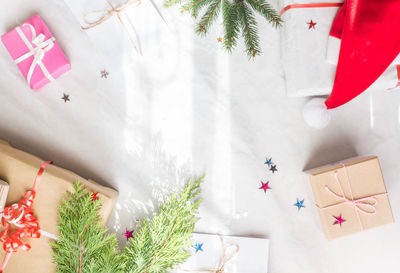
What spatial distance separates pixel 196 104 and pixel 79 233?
58 centimetres

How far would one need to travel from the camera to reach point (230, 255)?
1.14 m

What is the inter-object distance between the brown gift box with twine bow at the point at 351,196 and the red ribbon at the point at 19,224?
0.88 m

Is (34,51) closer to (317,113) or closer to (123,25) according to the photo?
(123,25)

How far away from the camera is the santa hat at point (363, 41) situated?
845 millimetres

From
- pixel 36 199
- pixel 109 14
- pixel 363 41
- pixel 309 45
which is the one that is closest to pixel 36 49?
pixel 109 14

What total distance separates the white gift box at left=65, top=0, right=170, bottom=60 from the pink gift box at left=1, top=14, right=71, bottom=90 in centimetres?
14

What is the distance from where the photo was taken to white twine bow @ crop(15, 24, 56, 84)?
1059mm

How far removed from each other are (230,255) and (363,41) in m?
0.81

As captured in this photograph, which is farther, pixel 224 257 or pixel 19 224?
pixel 224 257

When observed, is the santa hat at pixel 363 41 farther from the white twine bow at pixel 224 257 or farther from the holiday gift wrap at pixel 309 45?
the white twine bow at pixel 224 257

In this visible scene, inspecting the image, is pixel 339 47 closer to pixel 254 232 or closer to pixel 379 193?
pixel 379 193

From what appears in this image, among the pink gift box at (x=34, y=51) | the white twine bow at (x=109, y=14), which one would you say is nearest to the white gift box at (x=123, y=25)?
the white twine bow at (x=109, y=14)

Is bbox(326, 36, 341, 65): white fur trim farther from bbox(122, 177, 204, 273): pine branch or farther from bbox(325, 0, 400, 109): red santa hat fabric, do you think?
bbox(122, 177, 204, 273): pine branch

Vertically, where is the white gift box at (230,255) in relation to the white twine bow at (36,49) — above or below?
below
